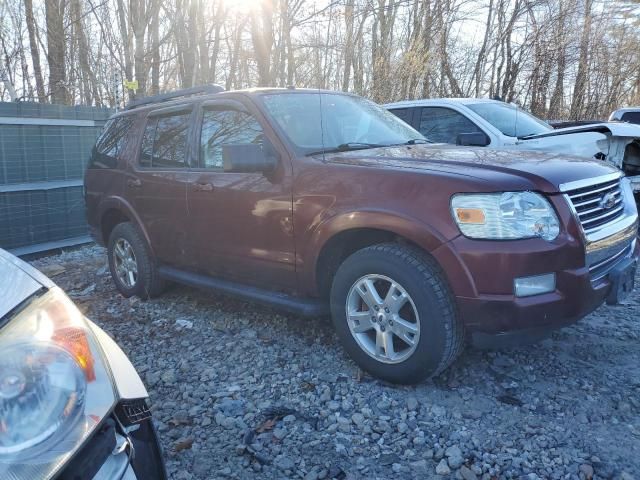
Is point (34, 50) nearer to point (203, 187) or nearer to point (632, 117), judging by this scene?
point (203, 187)

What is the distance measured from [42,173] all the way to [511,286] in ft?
22.9

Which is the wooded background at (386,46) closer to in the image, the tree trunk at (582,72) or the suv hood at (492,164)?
the tree trunk at (582,72)

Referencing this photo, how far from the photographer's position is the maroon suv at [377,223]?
2.79 metres

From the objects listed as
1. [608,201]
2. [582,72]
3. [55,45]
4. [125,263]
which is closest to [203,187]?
[125,263]

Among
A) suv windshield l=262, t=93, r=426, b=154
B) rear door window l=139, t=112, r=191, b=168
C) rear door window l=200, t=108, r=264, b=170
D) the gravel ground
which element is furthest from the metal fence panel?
suv windshield l=262, t=93, r=426, b=154

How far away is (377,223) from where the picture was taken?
3.09m

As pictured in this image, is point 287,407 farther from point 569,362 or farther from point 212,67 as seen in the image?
point 212,67

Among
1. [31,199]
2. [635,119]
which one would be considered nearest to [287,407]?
[31,199]

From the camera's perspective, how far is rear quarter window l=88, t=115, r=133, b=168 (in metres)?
5.20

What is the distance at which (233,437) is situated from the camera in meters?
2.84

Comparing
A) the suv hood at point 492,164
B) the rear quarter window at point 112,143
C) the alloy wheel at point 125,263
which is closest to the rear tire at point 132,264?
the alloy wheel at point 125,263

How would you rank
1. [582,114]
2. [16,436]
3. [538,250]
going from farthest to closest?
[582,114] → [538,250] → [16,436]

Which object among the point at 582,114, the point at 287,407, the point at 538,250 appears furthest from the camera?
the point at 582,114

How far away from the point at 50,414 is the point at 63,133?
759 cm
